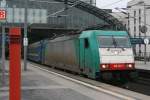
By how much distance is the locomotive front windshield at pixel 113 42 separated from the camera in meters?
24.5

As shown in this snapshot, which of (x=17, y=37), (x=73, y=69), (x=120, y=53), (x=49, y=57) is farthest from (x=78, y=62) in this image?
(x=17, y=37)

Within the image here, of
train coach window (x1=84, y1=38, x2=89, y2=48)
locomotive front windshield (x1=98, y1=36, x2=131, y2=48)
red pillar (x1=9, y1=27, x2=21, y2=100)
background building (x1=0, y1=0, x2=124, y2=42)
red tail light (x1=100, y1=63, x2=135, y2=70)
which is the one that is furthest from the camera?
background building (x1=0, y1=0, x2=124, y2=42)

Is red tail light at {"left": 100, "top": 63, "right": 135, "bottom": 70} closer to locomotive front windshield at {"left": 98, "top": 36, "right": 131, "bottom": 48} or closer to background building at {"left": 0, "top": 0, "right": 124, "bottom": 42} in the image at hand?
locomotive front windshield at {"left": 98, "top": 36, "right": 131, "bottom": 48}

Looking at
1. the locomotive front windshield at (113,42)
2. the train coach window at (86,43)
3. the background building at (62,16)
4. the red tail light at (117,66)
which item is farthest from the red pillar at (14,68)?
the background building at (62,16)

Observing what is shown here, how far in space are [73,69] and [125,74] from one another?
6.04 meters

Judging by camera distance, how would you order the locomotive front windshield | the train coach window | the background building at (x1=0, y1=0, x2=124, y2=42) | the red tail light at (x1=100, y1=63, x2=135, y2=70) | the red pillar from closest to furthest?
1. the red pillar
2. the red tail light at (x1=100, y1=63, x2=135, y2=70)
3. the locomotive front windshield
4. the train coach window
5. the background building at (x1=0, y1=0, x2=124, y2=42)

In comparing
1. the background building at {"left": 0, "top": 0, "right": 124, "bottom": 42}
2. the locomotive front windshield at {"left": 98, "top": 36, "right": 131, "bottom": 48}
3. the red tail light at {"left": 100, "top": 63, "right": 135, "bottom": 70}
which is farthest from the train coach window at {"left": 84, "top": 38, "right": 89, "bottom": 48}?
the background building at {"left": 0, "top": 0, "right": 124, "bottom": 42}

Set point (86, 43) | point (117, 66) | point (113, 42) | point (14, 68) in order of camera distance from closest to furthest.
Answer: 1. point (14, 68)
2. point (117, 66)
3. point (113, 42)
4. point (86, 43)

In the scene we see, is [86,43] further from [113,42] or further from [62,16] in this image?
[62,16]

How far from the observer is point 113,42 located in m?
24.8

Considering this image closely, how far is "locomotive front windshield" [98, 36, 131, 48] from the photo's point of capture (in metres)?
24.5

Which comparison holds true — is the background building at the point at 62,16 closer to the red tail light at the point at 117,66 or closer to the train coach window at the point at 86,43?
the train coach window at the point at 86,43

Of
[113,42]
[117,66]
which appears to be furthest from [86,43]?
[117,66]

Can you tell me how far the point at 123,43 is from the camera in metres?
25.0
